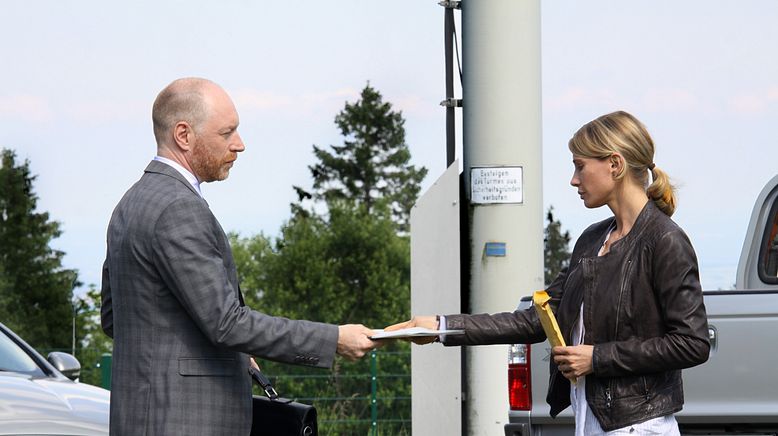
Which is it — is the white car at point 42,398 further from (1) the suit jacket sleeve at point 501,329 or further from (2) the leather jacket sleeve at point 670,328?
(2) the leather jacket sleeve at point 670,328

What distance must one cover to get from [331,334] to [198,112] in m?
0.81

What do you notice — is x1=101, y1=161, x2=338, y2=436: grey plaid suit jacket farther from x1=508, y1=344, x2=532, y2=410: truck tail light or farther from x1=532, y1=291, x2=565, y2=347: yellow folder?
x1=508, y1=344, x2=532, y2=410: truck tail light

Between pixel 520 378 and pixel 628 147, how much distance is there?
2878 mm

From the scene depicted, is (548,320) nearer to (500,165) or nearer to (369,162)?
(500,165)

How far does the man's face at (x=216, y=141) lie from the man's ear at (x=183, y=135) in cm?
2

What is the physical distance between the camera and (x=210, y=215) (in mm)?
4141

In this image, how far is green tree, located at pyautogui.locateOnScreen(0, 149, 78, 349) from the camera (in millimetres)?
37812

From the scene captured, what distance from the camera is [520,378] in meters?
6.95

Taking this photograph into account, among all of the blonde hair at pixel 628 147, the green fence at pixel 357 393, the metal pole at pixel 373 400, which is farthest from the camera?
the green fence at pixel 357 393

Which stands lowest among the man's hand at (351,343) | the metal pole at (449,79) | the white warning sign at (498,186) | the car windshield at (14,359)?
the car windshield at (14,359)

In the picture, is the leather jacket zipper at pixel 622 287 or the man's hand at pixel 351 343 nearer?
the leather jacket zipper at pixel 622 287

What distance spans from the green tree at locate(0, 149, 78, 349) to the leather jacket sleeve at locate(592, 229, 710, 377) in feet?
111

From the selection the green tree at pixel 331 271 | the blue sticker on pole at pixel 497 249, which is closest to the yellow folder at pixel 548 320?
the blue sticker on pole at pixel 497 249

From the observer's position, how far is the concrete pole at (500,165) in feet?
27.3
